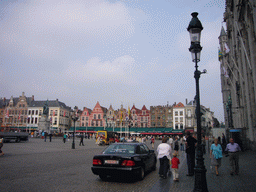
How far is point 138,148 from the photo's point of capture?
28.1ft

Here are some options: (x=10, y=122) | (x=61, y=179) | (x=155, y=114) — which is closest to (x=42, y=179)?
(x=61, y=179)

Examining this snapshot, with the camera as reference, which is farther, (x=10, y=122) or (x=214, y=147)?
(x=10, y=122)

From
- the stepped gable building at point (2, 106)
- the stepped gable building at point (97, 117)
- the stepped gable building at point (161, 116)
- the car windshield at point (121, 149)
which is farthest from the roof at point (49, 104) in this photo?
the car windshield at point (121, 149)

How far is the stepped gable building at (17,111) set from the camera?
284ft

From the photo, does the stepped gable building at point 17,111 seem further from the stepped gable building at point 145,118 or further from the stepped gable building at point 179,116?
the stepped gable building at point 179,116

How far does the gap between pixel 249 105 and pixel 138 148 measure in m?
19.3

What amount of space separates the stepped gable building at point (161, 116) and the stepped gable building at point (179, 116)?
5.36 feet

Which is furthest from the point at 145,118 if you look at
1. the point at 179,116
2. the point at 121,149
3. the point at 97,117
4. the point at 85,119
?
the point at 121,149

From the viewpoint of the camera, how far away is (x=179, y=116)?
265ft

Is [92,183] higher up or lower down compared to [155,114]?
lower down

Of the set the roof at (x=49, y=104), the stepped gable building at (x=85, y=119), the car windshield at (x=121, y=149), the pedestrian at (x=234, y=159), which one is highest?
the roof at (x=49, y=104)

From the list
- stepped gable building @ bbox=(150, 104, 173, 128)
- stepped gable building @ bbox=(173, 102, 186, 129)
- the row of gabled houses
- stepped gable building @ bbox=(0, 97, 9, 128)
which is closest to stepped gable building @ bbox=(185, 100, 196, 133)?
the row of gabled houses

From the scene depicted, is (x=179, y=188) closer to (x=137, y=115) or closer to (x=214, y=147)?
(x=214, y=147)

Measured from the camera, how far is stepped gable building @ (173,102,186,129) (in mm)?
79938
